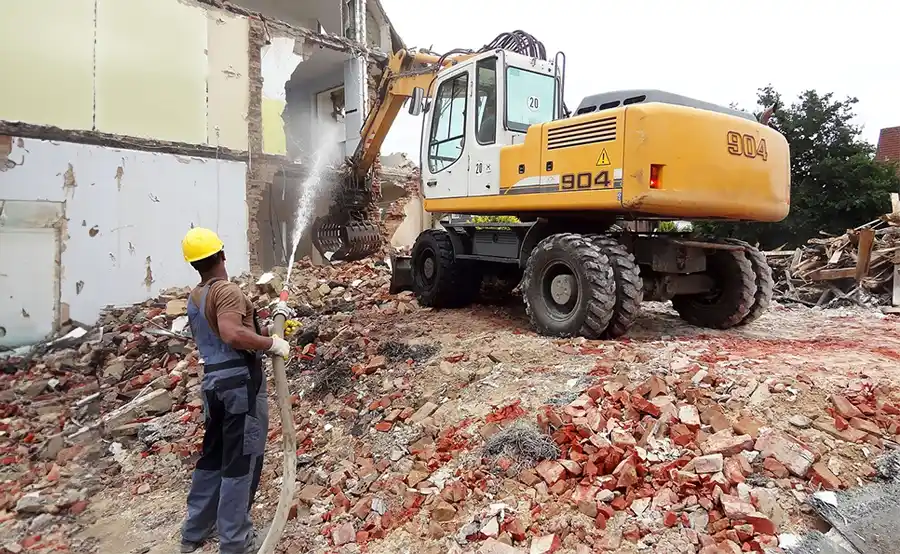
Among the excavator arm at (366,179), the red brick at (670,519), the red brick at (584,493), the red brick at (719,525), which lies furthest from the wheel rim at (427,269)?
the red brick at (719,525)

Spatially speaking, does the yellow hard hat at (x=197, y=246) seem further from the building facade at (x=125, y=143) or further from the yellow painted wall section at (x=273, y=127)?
the yellow painted wall section at (x=273, y=127)

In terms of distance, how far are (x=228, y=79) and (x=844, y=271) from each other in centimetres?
1078

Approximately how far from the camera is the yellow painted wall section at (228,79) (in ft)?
35.7

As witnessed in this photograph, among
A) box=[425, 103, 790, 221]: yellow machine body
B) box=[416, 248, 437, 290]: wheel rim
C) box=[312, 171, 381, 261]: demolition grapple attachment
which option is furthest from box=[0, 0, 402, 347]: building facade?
box=[425, 103, 790, 221]: yellow machine body

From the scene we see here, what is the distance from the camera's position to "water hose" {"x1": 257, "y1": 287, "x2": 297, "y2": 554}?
344 cm

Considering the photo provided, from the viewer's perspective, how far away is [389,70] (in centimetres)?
925

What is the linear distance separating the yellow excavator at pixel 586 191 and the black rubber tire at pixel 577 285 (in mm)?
12

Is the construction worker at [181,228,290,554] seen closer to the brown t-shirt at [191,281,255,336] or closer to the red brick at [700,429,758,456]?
the brown t-shirt at [191,281,255,336]

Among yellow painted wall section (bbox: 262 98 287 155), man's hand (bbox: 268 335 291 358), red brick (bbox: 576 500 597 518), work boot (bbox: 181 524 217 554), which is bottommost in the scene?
work boot (bbox: 181 524 217 554)

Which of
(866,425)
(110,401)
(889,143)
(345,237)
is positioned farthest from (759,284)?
(889,143)

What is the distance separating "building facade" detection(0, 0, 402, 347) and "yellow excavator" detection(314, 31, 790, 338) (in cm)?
478

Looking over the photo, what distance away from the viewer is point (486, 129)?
22.5 ft

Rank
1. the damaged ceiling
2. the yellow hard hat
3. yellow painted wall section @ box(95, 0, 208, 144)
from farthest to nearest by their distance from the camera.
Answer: the damaged ceiling
yellow painted wall section @ box(95, 0, 208, 144)
the yellow hard hat

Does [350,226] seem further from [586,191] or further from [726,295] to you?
[726,295]
